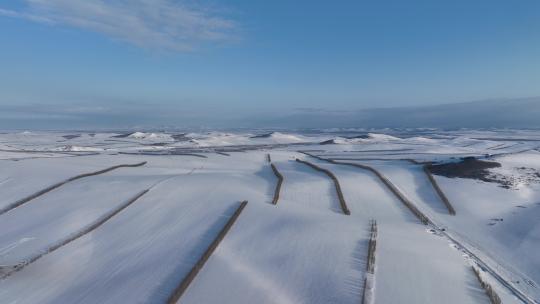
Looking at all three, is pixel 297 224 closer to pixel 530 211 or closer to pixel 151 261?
pixel 151 261

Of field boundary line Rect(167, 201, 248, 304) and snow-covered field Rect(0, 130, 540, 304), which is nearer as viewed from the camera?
field boundary line Rect(167, 201, 248, 304)

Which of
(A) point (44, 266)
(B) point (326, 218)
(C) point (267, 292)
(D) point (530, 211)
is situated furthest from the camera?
(D) point (530, 211)

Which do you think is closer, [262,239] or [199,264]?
[199,264]

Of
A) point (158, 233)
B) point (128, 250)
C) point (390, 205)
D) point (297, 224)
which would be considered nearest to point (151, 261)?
point (128, 250)

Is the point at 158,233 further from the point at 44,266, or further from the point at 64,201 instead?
the point at 64,201

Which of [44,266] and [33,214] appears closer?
[44,266]

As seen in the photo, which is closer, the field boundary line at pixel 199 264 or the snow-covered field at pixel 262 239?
the field boundary line at pixel 199 264

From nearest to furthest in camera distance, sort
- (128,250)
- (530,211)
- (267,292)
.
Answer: (267,292)
(128,250)
(530,211)
